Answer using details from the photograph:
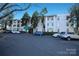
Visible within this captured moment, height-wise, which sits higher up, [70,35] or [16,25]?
[16,25]

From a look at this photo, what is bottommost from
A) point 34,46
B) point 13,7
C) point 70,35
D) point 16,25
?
point 34,46

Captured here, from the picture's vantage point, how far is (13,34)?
5473 mm

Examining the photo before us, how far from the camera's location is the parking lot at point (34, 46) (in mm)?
5426

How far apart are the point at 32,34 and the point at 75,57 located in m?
0.58

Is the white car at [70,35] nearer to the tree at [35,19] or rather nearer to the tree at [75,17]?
the tree at [75,17]

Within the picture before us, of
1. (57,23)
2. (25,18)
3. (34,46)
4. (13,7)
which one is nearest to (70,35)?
(57,23)

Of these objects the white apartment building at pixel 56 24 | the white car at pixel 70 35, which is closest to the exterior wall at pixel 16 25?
the white apartment building at pixel 56 24

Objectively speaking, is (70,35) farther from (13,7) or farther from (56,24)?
(13,7)

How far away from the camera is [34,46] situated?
5461mm

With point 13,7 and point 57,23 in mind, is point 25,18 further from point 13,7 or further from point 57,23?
point 57,23

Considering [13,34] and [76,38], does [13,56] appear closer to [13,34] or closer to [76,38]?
[13,34]

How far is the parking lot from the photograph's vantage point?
543 cm

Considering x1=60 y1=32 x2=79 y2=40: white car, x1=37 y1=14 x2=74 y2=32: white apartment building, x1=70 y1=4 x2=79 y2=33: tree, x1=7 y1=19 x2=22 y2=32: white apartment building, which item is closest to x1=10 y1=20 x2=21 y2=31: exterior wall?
x1=7 y1=19 x2=22 y2=32: white apartment building

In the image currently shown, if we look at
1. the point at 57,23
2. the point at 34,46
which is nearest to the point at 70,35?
the point at 57,23
